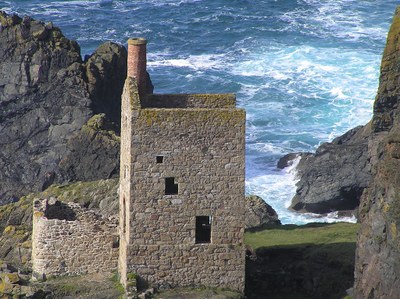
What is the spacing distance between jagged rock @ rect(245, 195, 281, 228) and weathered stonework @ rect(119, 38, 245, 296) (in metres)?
10.2

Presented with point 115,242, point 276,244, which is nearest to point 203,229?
point 115,242

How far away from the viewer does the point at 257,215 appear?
2211 inches

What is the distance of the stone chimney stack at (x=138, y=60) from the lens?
149 ft

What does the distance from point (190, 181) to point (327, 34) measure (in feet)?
224

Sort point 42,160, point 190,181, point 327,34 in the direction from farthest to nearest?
1. point 327,34
2. point 42,160
3. point 190,181

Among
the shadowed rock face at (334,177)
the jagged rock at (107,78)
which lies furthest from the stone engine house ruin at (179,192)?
the jagged rock at (107,78)

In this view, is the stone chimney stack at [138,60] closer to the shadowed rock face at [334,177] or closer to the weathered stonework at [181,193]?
the weathered stonework at [181,193]

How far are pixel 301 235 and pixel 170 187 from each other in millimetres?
9176

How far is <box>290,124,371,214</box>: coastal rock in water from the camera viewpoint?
72250mm

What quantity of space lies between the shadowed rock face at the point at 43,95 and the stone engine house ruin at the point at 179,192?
1222 inches

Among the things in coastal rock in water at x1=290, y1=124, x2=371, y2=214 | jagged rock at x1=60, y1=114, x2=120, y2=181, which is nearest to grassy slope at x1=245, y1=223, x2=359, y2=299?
jagged rock at x1=60, y1=114, x2=120, y2=181

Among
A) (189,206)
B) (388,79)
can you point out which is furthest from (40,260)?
(388,79)

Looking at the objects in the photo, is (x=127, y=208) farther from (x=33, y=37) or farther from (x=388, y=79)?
(x=33, y=37)

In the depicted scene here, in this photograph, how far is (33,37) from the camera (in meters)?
80.2
